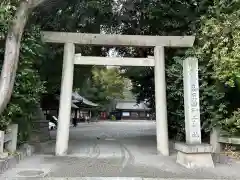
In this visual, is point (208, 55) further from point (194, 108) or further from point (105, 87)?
point (105, 87)

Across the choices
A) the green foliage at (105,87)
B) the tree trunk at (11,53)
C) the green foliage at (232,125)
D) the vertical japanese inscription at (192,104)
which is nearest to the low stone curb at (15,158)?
the tree trunk at (11,53)

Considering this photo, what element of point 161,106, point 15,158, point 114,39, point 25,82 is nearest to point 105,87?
point 114,39

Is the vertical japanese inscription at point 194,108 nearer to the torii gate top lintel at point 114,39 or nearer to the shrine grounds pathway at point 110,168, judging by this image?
the shrine grounds pathway at point 110,168

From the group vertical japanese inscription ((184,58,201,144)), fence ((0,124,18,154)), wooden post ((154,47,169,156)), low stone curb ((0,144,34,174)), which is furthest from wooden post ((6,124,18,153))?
vertical japanese inscription ((184,58,201,144))

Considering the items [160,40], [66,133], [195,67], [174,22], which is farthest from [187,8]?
[66,133]

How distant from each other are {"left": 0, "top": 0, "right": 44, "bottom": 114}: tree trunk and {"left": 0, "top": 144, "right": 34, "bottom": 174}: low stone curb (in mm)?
1289

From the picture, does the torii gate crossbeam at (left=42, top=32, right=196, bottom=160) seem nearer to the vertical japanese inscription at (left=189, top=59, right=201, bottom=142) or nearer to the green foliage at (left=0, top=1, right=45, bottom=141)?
the green foliage at (left=0, top=1, right=45, bottom=141)

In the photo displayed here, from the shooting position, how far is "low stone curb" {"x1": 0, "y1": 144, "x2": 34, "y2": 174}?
6.28 meters

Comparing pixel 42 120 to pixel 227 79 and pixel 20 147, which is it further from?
pixel 227 79

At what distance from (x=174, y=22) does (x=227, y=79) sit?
3620 millimetres

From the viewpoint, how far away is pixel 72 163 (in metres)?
7.50

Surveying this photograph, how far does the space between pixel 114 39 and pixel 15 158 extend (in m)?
4.90

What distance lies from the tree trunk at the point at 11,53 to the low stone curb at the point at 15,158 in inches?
50.8

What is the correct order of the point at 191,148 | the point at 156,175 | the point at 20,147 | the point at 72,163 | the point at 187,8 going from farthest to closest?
the point at 187,8
the point at 20,147
the point at 72,163
the point at 191,148
the point at 156,175
